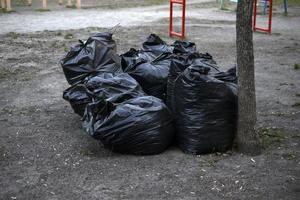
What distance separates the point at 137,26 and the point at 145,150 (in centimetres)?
829

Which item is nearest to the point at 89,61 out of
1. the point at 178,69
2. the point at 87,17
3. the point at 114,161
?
the point at 178,69

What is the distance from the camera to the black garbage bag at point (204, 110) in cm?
392

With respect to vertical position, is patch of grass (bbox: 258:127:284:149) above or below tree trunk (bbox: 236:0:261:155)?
below

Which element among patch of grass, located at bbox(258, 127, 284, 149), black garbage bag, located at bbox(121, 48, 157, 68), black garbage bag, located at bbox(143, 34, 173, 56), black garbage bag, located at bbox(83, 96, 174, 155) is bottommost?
patch of grass, located at bbox(258, 127, 284, 149)

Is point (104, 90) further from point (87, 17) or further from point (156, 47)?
point (87, 17)

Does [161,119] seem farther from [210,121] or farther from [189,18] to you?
[189,18]

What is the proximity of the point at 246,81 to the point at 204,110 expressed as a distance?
0.41 metres

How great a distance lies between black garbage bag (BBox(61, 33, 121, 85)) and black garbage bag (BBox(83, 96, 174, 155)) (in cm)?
115

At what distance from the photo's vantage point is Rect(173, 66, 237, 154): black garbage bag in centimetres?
392

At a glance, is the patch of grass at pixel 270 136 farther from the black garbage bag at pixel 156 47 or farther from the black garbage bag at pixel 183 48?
the black garbage bag at pixel 156 47

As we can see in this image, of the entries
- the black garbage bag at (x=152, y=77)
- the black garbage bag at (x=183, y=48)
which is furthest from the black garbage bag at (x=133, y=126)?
the black garbage bag at (x=183, y=48)

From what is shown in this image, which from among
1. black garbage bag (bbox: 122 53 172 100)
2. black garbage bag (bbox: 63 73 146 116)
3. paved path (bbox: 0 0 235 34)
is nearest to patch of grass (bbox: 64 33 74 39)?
paved path (bbox: 0 0 235 34)

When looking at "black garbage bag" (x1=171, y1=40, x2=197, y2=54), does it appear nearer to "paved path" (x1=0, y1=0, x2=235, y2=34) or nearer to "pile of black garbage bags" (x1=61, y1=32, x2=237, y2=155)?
"pile of black garbage bags" (x1=61, y1=32, x2=237, y2=155)

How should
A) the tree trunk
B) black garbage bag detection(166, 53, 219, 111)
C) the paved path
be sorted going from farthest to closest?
1. the paved path
2. black garbage bag detection(166, 53, 219, 111)
3. the tree trunk
